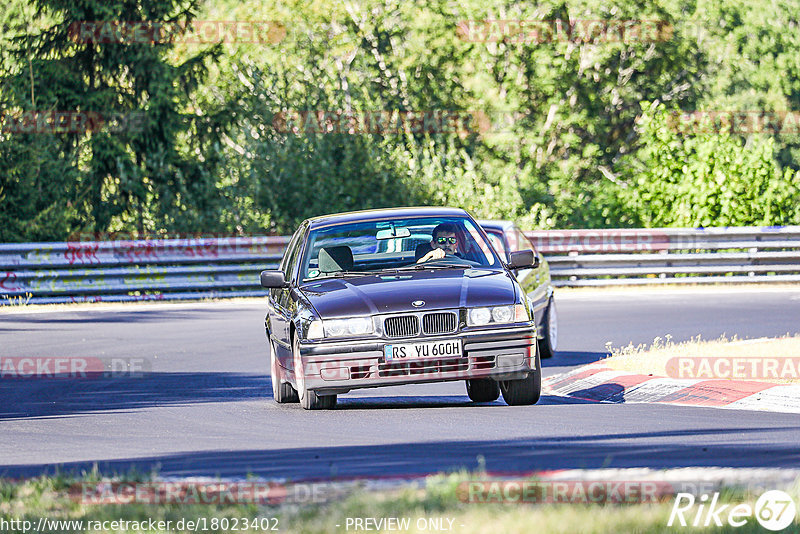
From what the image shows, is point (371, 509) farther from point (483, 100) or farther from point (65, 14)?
point (483, 100)

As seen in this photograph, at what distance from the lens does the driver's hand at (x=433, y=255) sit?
1156 cm

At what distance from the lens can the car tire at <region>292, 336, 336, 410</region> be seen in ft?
35.2

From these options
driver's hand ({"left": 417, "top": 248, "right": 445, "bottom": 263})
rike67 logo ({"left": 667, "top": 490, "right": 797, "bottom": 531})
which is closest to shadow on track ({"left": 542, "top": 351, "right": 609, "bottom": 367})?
driver's hand ({"left": 417, "top": 248, "right": 445, "bottom": 263})

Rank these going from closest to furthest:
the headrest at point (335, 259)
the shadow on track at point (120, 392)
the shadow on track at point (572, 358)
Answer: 1. the headrest at point (335, 259)
2. the shadow on track at point (120, 392)
3. the shadow on track at point (572, 358)

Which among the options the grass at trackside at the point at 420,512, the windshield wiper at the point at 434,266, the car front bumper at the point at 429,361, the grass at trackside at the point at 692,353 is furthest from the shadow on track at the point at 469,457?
the grass at trackside at the point at 692,353

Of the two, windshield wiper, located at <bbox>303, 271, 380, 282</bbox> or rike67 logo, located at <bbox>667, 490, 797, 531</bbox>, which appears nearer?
rike67 logo, located at <bbox>667, 490, 797, 531</bbox>

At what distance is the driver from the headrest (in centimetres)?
58

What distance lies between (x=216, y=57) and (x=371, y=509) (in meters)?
28.3

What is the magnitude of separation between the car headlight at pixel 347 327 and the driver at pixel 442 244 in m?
1.33

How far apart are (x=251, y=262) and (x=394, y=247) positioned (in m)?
15.5

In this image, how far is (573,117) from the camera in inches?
1865

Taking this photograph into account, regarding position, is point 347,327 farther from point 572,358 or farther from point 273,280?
point 572,358
